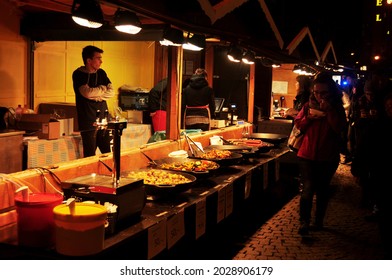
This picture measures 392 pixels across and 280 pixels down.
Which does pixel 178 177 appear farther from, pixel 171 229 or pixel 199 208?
pixel 171 229

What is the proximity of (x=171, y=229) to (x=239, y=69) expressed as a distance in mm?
8672

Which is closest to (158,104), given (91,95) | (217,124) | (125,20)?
(217,124)

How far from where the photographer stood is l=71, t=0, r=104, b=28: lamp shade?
12.2 feet

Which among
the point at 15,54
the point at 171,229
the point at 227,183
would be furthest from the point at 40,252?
the point at 15,54

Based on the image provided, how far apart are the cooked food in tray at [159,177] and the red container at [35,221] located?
144 cm

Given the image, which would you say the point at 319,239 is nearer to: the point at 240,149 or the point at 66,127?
the point at 240,149

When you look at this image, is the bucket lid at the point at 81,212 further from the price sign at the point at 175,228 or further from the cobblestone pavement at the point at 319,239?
the cobblestone pavement at the point at 319,239

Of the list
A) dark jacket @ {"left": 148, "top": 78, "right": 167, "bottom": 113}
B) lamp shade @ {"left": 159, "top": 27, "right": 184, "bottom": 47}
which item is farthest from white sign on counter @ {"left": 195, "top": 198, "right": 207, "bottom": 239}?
dark jacket @ {"left": 148, "top": 78, "right": 167, "bottom": 113}

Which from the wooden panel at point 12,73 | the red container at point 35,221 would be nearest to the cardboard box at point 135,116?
the wooden panel at point 12,73

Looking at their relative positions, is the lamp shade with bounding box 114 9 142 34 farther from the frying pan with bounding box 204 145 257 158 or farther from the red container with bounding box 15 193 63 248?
the frying pan with bounding box 204 145 257 158

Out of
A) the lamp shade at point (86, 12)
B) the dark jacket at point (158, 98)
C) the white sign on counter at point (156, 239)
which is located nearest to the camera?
the white sign on counter at point (156, 239)

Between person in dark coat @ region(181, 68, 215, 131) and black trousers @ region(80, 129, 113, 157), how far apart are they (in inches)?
107

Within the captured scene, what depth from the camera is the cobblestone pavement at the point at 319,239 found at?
582 cm

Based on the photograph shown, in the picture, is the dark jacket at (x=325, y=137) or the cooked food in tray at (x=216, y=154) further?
the dark jacket at (x=325, y=137)
